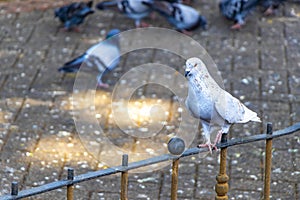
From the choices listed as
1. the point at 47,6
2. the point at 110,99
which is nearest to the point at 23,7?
the point at 47,6

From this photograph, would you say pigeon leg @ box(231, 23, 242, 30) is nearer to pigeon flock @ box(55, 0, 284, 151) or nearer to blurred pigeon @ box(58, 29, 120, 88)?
pigeon flock @ box(55, 0, 284, 151)

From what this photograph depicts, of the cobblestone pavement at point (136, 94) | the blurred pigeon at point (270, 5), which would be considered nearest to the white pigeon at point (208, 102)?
the cobblestone pavement at point (136, 94)

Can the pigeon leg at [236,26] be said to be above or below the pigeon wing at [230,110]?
below

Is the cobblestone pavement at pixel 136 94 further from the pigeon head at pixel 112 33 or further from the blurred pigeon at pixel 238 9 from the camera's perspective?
the pigeon head at pixel 112 33

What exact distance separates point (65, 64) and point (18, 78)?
43 centimetres

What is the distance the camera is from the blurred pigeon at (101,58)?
22.1 feet

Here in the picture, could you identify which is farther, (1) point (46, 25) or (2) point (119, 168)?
(1) point (46, 25)

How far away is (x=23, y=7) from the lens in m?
8.35

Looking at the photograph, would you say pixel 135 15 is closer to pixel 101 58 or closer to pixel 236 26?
pixel 236 26

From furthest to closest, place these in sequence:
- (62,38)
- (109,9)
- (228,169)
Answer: (109,9) < (62,38) < (228,169)

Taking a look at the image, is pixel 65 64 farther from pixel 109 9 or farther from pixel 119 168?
pixel 119 168

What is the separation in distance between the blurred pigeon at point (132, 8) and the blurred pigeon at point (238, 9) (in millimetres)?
796

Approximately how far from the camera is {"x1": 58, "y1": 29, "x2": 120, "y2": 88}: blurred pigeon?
673 cm

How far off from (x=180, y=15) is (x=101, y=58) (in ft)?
4.32
